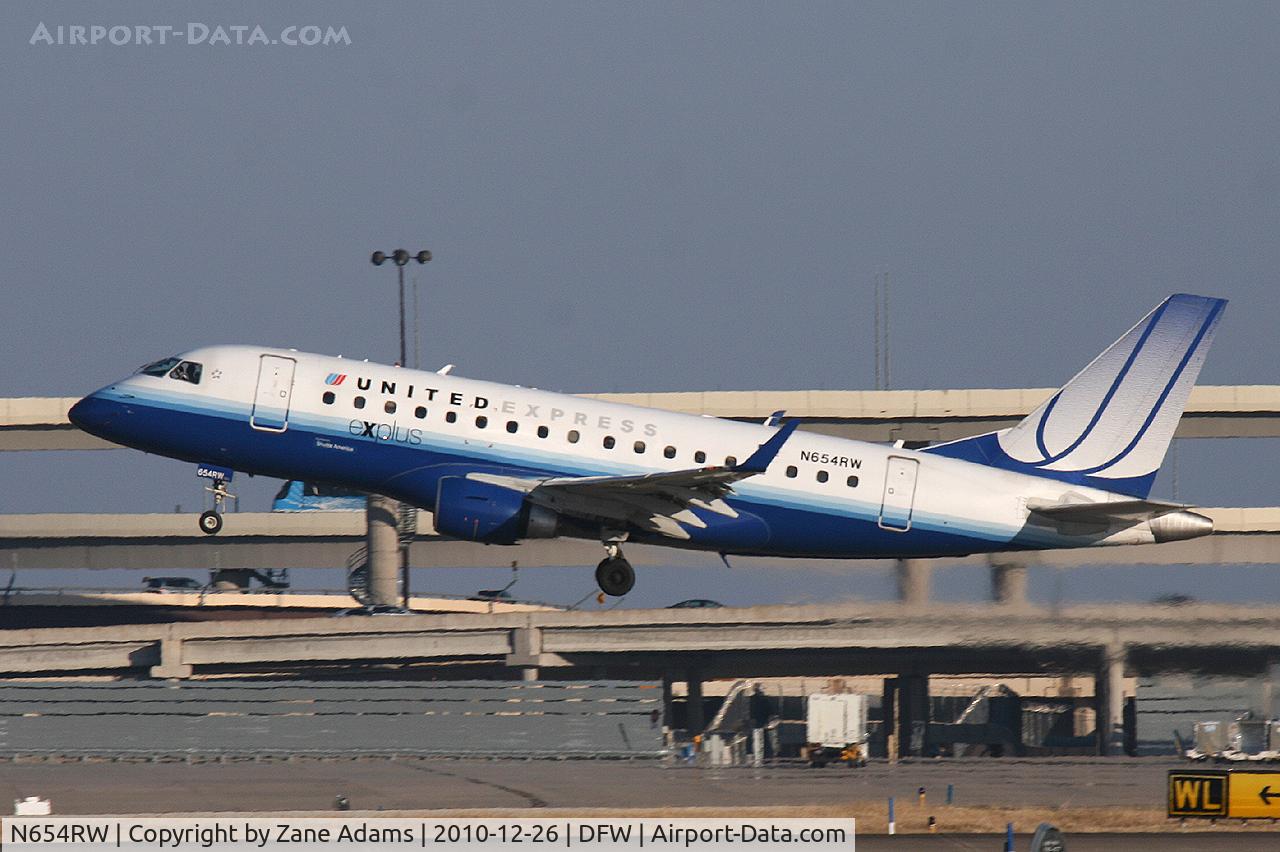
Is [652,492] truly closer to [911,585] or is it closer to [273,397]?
[273,397]

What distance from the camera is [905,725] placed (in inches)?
3100

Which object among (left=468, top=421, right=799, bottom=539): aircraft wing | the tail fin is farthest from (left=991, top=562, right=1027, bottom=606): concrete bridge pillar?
(left=468, top=421, right=799, bottom=539): aircraft wing

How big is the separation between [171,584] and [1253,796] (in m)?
79.7

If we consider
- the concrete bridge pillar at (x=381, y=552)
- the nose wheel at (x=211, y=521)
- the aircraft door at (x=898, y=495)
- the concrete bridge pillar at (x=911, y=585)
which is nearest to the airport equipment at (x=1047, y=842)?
the aircraft door at (x=898, y=495)

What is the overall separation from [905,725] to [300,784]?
39.8 m

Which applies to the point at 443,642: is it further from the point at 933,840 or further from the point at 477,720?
the point at 933,840

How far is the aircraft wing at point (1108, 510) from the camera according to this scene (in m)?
43.0

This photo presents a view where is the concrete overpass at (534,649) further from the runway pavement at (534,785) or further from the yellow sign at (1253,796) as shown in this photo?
the yellow sign at (1253,796)

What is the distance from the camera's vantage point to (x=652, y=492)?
139ft

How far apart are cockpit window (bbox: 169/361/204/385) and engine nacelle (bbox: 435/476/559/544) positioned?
6372 millimetres

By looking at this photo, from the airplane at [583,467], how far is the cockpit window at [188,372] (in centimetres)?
6

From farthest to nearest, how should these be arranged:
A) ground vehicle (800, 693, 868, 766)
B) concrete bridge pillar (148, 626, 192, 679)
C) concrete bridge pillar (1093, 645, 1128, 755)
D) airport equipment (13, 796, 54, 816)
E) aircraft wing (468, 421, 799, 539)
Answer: concrete bridge pillar (148, 626, 192, 679), ground vehicle (800, 693, 868, 766), concrete bridge pillar (1093, 645, 1128, 755), aircraft wing (468, 421, 799, 539), airport equipment (13, 796, 54, 816)

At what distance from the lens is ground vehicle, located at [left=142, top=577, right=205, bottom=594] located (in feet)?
319

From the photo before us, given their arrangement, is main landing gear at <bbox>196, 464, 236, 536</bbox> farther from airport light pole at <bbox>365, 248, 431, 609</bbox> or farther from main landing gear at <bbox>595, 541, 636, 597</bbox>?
airport light pole at <bbox>365, 248, 431, 609</bbox>
